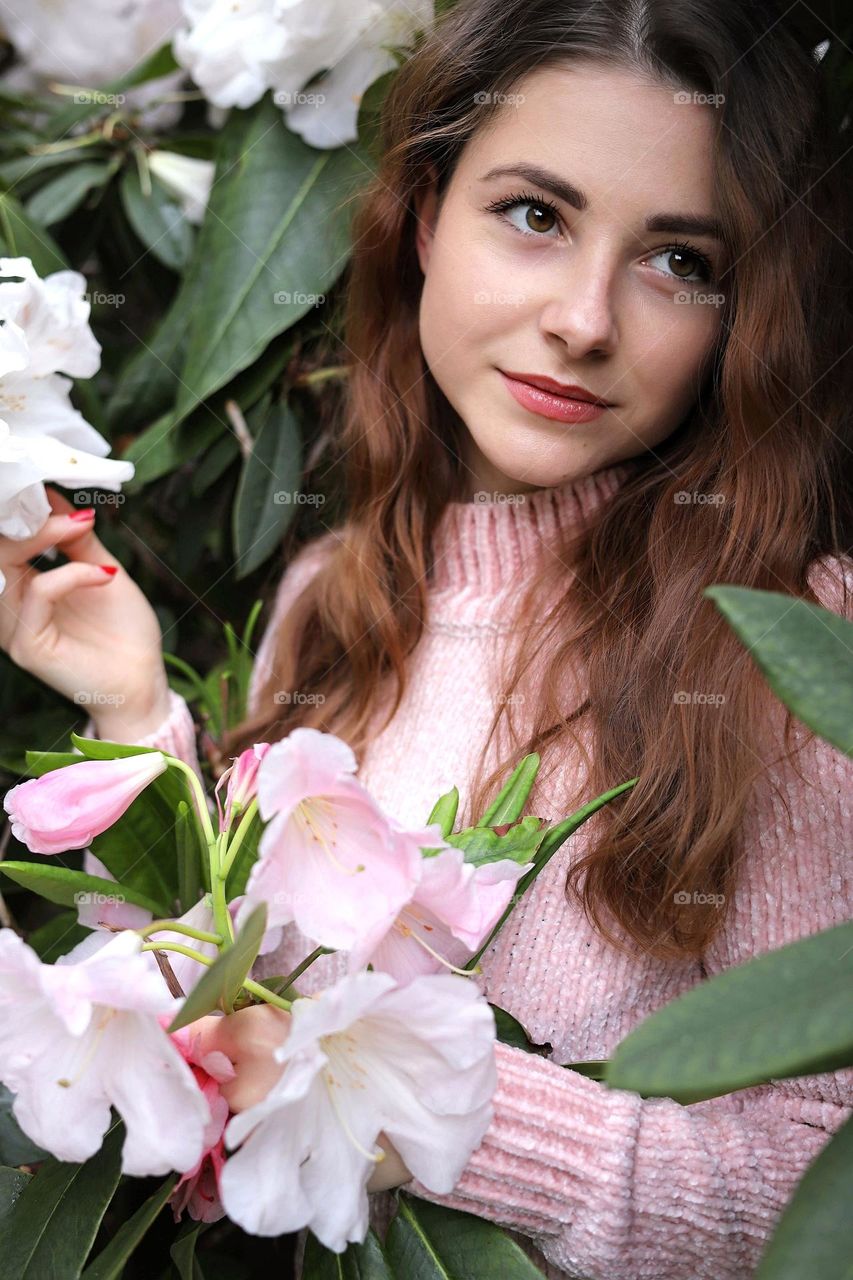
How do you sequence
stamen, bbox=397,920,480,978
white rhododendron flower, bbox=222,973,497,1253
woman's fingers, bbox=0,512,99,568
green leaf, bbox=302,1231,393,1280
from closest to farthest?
1. white rhododendron flower, bbox=222,973,497,1253
2. stamen, bbox=397,920,480,978
3. green leaf, bbox=302,1231,393,1280
4. woman's fingers, bbox=0,512,99,568

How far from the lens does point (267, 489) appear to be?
143cm

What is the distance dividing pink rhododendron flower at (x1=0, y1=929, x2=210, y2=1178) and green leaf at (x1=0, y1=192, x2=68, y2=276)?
97 centimetres

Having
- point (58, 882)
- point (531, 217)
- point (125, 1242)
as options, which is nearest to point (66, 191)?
point (531, 217)

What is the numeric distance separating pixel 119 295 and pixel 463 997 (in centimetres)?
133

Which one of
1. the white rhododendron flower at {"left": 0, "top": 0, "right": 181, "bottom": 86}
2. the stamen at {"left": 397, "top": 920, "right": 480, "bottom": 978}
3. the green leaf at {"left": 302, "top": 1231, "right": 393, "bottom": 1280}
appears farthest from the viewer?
the white rhododendron flower at {"left": 0, "top": 0, "right": 181, "bottom": 86}

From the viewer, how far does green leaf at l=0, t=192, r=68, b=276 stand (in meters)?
1.36

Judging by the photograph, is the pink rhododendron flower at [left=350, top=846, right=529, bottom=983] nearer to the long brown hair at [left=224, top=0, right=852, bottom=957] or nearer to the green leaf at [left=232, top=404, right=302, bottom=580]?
the long brown hair at [left=224, top=0, right=852, bottom=957]

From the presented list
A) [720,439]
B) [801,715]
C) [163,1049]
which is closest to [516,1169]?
[163,1049]

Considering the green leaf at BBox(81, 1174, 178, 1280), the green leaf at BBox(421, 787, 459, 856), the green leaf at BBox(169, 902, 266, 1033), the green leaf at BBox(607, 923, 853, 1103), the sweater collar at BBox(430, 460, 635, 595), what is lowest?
the green leaf at BBox(81, 1174, 178, 1280)

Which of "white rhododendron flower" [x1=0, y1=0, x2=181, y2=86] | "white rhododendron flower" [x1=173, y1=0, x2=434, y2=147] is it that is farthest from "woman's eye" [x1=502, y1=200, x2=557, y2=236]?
"white rhododendron flower" [x1=0, y1=0, x2=181, y2=86]

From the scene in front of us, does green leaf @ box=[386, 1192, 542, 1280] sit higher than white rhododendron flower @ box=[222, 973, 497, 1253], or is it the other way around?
white rhododendron flower @ box=[222, 973, 497, 1253]

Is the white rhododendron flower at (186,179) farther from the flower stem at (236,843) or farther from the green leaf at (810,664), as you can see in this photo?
the green leaf at (810,664)

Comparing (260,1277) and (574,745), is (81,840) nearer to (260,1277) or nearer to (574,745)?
(574,745)

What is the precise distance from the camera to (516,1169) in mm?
871
